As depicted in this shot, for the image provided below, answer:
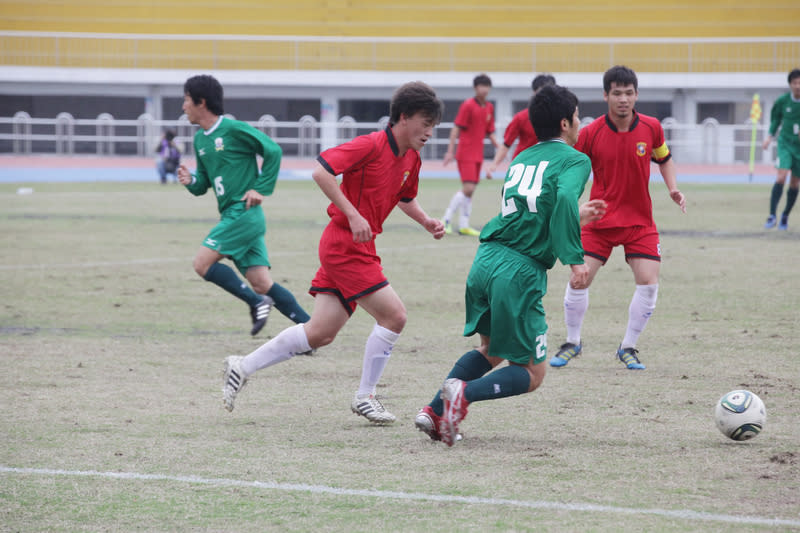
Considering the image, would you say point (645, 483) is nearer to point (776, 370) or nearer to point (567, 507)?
point (567, 507)

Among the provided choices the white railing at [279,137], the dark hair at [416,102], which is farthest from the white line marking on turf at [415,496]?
the white railing at [279,137]

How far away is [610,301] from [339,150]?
5312 millimetres

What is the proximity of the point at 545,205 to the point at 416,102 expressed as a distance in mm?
825

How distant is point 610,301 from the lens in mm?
9773

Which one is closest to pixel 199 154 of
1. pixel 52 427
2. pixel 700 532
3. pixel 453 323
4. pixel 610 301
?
pixel 453 323

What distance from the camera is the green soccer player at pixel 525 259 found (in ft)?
15.6

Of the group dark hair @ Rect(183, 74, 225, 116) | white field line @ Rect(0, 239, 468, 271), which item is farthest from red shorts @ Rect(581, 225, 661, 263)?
white field line @ Rect(0, 239, 468, 271)

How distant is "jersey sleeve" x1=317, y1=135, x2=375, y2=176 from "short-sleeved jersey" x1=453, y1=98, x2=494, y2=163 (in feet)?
36.4

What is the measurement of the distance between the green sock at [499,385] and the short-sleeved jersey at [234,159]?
10.9 feet

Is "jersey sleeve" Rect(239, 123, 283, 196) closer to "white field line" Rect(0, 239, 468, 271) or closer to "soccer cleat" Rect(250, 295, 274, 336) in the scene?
"soccer cleat" Rect(250, 295, 274, 336)

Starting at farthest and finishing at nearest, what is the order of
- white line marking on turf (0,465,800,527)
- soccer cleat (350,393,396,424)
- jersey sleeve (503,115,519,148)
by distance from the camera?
1. jersey sleeve (503,115,519,148)
2. soccer cleat (350,393,396,424)
3. white line marking on turf (0,465,800,527)

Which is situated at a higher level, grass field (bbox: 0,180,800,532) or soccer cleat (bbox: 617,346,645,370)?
soccer cleat (bbox: 617,346,645,370)

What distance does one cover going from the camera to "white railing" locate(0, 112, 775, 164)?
37.8 m

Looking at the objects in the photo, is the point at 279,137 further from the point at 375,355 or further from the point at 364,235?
the point at 364,235
